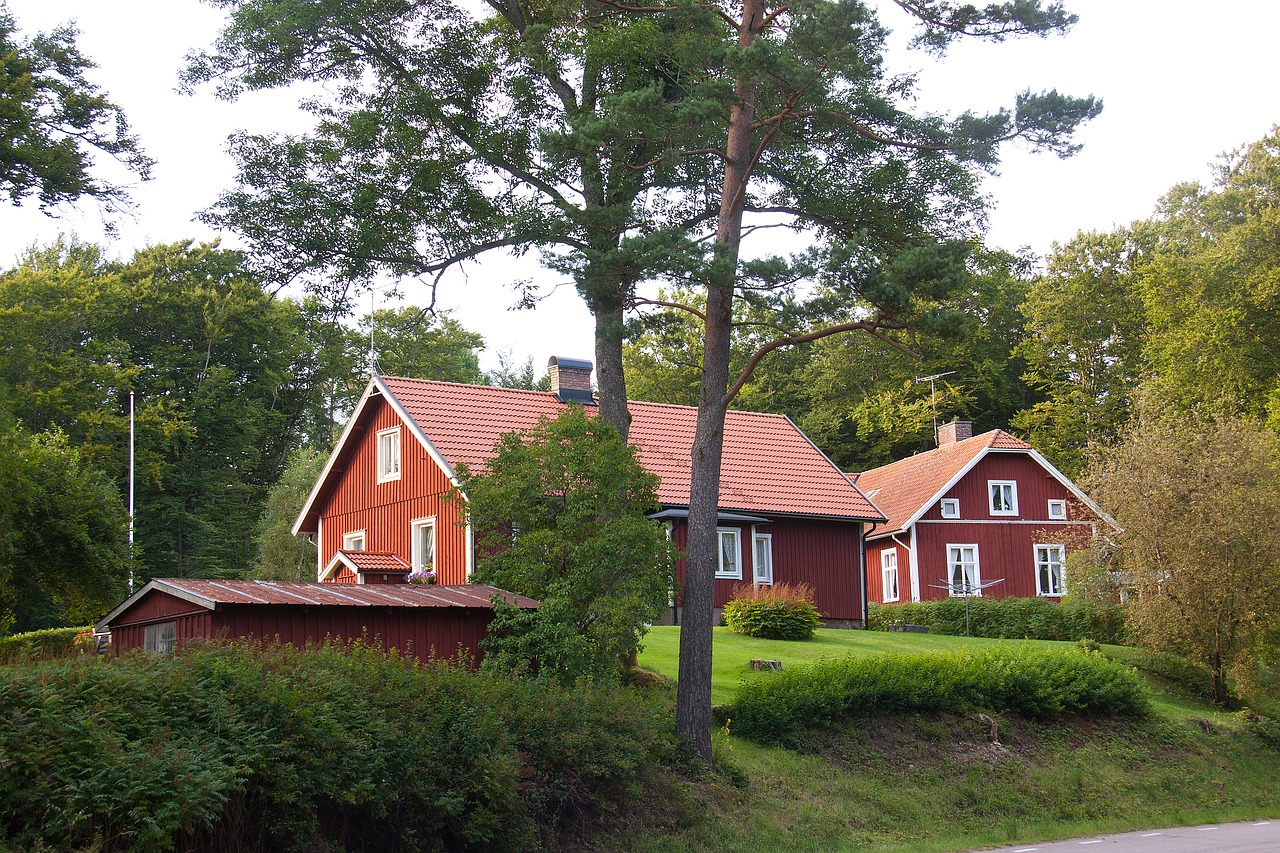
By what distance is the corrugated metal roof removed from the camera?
15.6m

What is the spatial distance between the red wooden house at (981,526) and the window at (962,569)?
34mm

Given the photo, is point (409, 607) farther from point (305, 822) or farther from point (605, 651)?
point (305, 822)

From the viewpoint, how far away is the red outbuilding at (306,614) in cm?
1570

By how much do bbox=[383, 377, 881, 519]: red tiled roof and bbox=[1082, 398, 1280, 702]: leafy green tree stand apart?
8185mm

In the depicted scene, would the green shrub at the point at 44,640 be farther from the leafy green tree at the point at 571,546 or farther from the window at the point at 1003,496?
the window at the point at 1003,496

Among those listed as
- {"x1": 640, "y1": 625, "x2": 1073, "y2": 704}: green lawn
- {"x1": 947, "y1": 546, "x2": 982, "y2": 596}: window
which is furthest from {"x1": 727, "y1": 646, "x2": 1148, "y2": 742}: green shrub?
{"x1": 947, "y1": 546, "x2": 982, "y2": 596}: window

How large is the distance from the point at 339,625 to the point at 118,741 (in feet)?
24.4

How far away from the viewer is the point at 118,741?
906 cm

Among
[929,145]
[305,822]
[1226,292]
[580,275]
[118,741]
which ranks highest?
[1226,292]

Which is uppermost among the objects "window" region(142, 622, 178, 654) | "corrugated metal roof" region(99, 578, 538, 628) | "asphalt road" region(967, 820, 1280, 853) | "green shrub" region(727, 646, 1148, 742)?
"corrugated metal roof" region(99, 578, 538, 628)

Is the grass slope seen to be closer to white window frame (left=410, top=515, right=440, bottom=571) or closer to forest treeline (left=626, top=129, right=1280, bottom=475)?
white window frame (left=410, top=515, right=440, bottom=571)

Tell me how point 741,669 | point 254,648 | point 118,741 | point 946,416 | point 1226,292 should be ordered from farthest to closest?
point 946,416, point 1226,292, point 741,669, point 254,648, point 118,741

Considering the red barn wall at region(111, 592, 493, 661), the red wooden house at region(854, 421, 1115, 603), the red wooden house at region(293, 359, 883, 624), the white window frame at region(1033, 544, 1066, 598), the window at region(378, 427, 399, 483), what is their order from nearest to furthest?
the red barn wall at region(111, 592, 493, 661) < the red wooden house at region(293, 359, 883, 624) < the window at region(378, 427, 399, 483) < the red wooden house at region(854, 421, 1115, 603) < the white window frame at region(1033, 544, 1066, 598)

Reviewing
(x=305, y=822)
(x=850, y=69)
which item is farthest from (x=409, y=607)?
(x=850, y=69)
